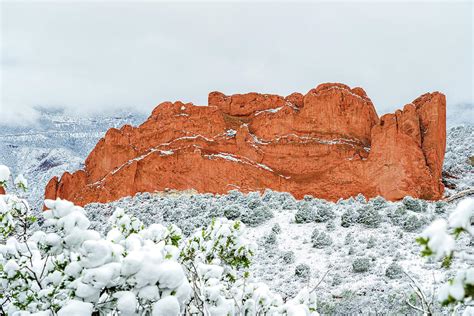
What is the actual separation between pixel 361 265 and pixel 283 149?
2429cm

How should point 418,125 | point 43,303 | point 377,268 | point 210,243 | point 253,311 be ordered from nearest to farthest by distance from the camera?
point 43,303
point 253,311
point 210,243
point 377,268
point 418,125

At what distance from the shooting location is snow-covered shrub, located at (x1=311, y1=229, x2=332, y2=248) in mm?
20578

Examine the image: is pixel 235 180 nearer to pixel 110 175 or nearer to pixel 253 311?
pixel 110 175

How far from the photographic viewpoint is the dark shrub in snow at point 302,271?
17873 millimetres

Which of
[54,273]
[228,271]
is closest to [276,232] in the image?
[228,271]

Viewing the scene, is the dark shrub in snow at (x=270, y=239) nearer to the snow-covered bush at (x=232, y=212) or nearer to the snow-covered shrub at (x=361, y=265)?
the snow-covered shrub at (x=361, y=265)

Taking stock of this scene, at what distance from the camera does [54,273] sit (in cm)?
380

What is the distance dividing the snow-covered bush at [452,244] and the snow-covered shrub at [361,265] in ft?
54.0

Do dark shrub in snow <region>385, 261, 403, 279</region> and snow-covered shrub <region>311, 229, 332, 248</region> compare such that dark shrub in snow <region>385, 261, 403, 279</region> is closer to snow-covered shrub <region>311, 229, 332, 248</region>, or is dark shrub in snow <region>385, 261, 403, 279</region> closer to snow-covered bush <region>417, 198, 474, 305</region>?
snow-covered shrub <region>311, 229, 332, 248</region>

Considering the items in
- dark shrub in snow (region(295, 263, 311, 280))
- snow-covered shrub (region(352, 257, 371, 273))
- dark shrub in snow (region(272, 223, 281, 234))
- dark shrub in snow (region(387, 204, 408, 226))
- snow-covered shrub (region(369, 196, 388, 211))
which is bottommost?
dark shrub in snow (region(295, 263, 311, 280))

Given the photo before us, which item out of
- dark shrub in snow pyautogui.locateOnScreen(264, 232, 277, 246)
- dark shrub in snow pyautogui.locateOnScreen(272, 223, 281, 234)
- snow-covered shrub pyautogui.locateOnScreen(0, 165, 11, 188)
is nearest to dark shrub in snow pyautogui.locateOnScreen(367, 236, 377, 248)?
dark shrub in snow pyautogui.locateOnScreen(264, 232, 277, 246)

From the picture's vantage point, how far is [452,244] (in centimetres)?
181

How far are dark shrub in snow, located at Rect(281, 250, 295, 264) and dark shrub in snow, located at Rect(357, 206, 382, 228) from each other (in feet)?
16.2

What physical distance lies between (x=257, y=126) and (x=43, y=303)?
3980 cm
